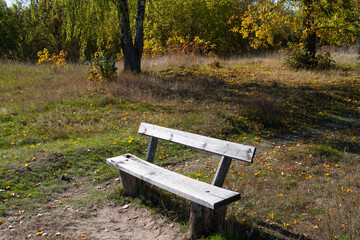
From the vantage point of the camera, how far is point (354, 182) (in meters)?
4.41

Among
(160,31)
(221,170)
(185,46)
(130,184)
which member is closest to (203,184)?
(221,170)

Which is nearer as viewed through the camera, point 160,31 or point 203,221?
point 203,221

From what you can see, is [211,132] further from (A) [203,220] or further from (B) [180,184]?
(A) [203,220]

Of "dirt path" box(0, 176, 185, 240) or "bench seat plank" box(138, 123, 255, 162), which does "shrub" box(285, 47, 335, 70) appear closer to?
"bench seat plank" box(138, 123, 255, 162)

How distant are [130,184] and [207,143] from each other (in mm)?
1367

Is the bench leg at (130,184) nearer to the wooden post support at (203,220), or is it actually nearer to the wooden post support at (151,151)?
A: the wooden post support at (151,151)

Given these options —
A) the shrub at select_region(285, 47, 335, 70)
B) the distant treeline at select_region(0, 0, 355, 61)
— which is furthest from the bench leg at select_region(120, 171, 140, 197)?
the shrub at select_region(285, 47, 335, 70)

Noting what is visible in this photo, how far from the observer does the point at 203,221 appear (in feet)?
10.9

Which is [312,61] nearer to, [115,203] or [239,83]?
[239,83]

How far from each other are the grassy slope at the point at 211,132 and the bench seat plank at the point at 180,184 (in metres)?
0.39

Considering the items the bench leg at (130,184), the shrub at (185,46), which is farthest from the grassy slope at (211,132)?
the shrub at (185,46)

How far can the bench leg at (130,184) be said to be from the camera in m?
4.36

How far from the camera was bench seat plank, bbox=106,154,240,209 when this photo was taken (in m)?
3.06

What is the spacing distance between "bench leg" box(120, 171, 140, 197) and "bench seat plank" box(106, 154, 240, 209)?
7.4 inches
